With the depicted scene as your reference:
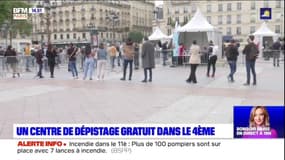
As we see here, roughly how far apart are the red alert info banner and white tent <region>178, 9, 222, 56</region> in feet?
66.3

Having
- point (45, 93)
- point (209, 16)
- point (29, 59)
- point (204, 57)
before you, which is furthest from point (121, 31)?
point (209, 16)

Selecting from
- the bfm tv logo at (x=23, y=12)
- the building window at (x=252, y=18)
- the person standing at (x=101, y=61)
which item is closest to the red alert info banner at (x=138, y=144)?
the bfm tv logo at (x=23, y=12)

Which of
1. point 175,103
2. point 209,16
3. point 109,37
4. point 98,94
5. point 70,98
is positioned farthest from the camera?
point 209,16

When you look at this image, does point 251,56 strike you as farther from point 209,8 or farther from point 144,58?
point 209,8

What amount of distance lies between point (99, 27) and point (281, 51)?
12.7 m

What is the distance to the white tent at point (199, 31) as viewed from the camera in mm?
25250

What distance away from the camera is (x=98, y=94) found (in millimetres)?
12047

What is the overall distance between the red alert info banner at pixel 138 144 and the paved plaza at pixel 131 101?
118 cm

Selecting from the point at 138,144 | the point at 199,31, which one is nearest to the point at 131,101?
the point at 138,144

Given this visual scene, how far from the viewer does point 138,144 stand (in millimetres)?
5164

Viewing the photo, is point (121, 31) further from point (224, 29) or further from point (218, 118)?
point (224, 29)

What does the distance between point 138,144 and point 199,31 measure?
2075 cm

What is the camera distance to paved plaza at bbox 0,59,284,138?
8.12 meters

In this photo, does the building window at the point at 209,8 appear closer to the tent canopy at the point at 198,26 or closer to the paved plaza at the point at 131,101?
the tent canopy at the point at 198,26
